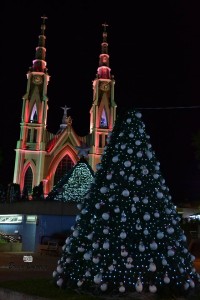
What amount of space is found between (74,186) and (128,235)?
20.5 metres

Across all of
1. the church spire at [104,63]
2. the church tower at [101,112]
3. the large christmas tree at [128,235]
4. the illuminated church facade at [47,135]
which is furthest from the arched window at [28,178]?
the large christmas tree at [128,235]

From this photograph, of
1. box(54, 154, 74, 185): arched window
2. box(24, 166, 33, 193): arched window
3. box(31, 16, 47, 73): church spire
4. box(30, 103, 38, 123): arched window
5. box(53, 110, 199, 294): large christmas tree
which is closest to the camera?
box(53, 110, 199, 294): large christmas tree

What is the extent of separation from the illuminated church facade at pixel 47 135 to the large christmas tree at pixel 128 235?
4388cm

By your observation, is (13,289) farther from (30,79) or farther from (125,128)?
(30,79)

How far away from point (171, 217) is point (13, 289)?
3467mm

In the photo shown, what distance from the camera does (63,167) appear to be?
53906 millimetres

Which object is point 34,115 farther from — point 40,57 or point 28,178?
point 40,57

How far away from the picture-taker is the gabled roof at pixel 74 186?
26.7 metres

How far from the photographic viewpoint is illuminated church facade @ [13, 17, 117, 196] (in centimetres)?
5362

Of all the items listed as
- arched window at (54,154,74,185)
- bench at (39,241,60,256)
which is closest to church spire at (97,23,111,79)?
arched window at (54,154,74,185)

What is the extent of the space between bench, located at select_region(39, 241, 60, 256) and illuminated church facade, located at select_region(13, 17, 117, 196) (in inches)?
1184

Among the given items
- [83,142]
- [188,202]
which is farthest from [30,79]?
[188,202]

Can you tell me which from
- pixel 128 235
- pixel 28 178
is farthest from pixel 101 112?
pixel 128 235

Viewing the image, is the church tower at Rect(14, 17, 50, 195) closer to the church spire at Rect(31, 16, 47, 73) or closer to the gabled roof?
the church spire at Rect(31, 16, 47, 73)
